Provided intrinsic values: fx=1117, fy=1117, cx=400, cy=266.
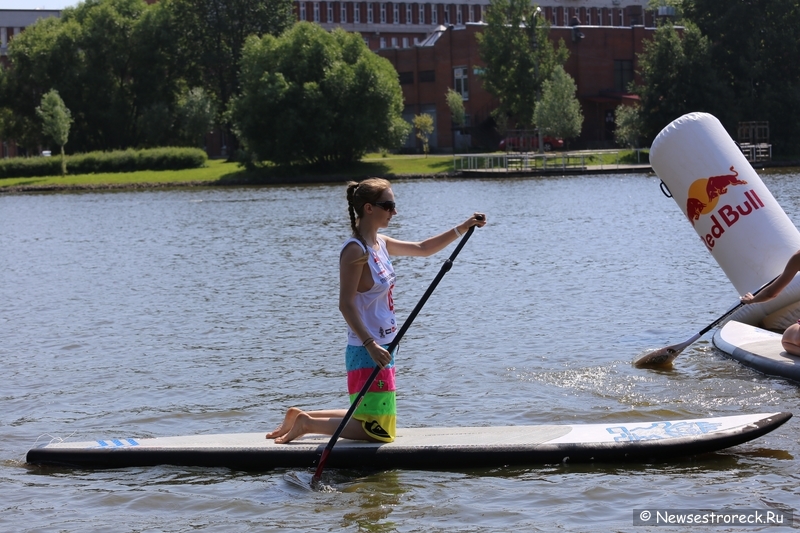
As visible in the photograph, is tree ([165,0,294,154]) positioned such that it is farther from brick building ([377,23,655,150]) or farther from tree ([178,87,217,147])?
brick building ([377,23,655,150])

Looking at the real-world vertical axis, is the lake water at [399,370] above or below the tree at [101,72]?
below

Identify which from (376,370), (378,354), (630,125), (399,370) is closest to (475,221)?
(378,354)

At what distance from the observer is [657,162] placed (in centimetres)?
1470

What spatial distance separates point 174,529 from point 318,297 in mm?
11774

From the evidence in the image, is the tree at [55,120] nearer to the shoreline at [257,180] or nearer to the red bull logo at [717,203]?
the shoreline at [257,180]

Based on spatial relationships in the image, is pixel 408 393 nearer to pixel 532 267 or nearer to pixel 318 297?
pixel 318 297

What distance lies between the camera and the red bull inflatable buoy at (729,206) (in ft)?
44.6

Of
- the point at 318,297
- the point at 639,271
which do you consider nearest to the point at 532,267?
the point at 639,271

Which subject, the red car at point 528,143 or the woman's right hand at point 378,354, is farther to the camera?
the red car at point 528,143

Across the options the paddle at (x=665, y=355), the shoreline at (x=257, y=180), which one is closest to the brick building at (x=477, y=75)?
the shoreline at (x=257, y=180)

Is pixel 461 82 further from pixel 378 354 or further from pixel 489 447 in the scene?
pixel 378 354

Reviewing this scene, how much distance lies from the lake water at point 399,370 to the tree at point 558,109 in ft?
126

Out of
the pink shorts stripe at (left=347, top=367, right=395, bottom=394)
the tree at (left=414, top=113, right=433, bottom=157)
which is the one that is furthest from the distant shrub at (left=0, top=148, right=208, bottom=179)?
the pink shorts stripe at (left=347, top=367, right=395, bottom=394)

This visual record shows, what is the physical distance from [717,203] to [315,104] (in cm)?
5590
